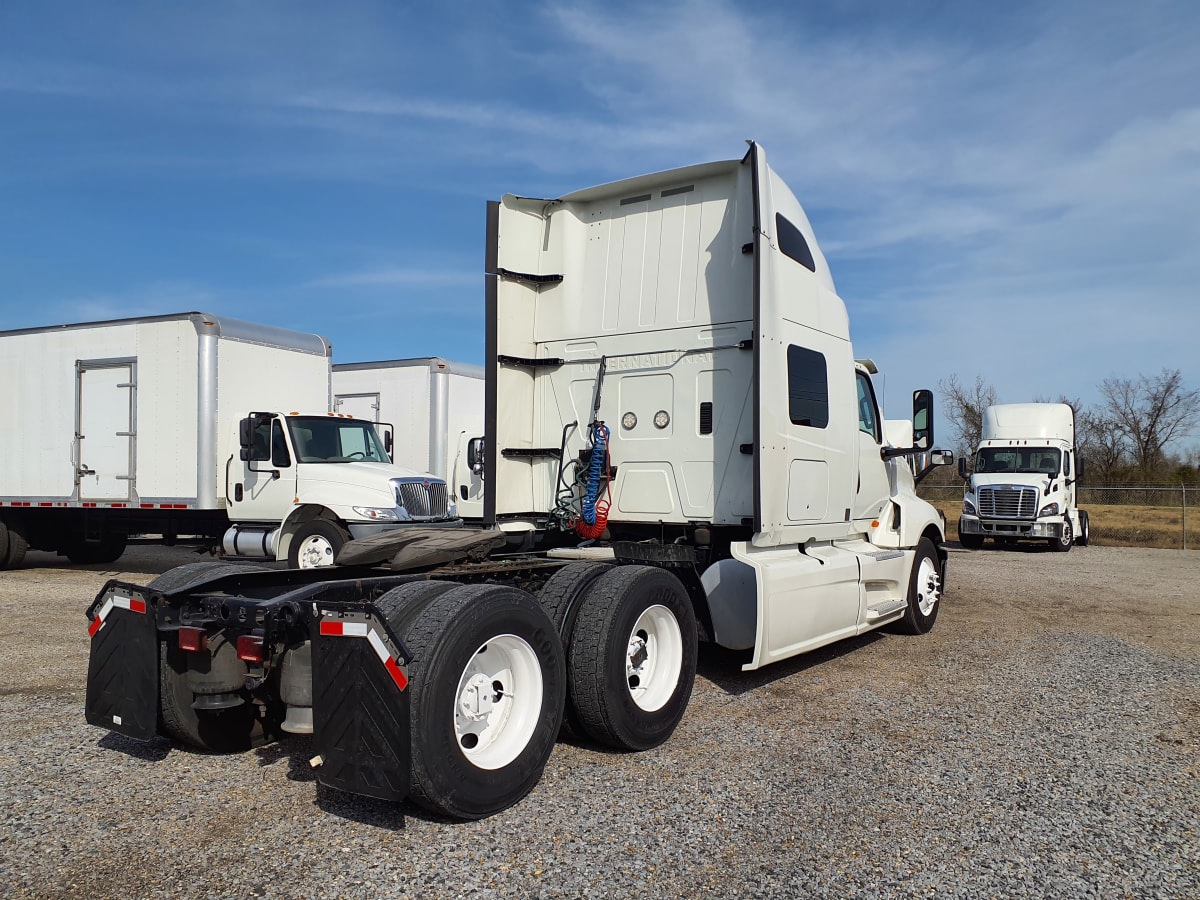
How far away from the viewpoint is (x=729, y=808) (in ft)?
13.8

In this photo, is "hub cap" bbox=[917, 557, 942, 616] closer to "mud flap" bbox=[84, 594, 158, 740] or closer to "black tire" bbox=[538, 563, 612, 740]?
"black tire" bbox=[538, 563, 612, 740]

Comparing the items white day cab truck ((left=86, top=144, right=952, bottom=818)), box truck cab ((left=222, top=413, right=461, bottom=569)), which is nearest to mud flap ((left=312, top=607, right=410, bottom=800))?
white day cab truck ((left=86, top=144, right=952, bottom=818))

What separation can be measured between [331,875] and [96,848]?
1074 mm

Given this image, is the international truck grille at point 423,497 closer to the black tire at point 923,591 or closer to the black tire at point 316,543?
the black tire at point 316,543

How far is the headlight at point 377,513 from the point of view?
11367 millimetres

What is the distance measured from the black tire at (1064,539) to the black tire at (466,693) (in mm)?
19529

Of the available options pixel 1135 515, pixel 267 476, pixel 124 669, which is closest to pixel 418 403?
pixel 267 476

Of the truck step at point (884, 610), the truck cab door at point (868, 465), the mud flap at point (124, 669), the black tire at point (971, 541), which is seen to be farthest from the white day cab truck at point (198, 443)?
the black tire at point (971, 541)

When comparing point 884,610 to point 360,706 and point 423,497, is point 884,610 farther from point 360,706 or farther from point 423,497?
point 423,497

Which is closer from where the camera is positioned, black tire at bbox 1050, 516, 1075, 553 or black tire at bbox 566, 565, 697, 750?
black tire at bbox 566, 565, 697, 750

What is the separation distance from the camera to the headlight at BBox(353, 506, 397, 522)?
37.3 feet

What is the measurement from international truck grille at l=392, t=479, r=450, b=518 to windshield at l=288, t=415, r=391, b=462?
3.49 ft

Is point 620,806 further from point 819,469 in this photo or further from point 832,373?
point 832,373

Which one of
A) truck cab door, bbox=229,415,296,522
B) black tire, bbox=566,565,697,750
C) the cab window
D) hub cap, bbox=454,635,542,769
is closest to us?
hub cap, bbox=454,635,542,769
